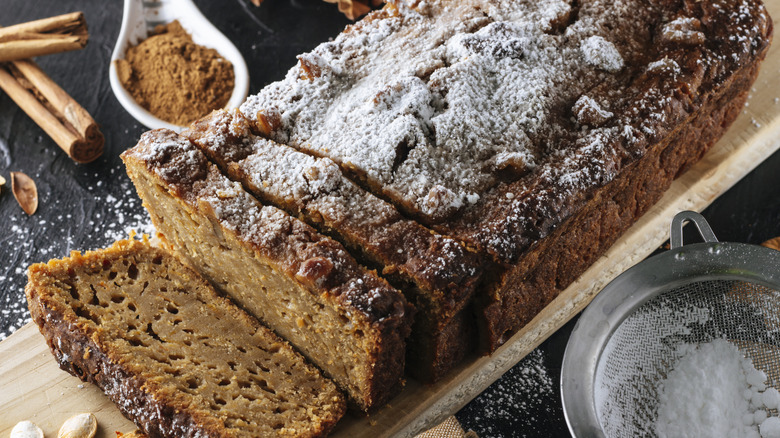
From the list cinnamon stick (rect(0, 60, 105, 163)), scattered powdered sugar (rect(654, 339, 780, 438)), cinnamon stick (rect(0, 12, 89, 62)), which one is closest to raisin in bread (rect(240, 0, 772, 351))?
scattered powdered sugar (rect(654, 339, 780, 438))

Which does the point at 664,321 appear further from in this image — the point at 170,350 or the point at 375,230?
the point at 170,350

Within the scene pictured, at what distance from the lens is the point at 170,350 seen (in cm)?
348

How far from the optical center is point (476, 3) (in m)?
4.09

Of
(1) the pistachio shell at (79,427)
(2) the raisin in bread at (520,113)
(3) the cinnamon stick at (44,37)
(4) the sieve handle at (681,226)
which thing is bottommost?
(1) the pistachio shell at (79,427)

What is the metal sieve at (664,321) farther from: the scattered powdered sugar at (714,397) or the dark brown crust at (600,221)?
the dark brown crust at (600,221)

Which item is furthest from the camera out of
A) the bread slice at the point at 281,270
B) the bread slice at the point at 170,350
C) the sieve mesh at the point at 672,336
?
the sieve mesh at the point at 672,336

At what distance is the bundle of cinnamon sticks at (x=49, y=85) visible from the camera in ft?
15.5

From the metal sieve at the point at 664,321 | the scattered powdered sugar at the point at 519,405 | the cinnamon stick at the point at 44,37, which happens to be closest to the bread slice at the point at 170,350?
the scattered powdered sugar at the point at 519,405

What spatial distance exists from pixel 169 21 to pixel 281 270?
2.63m

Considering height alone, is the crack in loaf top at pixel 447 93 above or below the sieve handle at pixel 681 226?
above

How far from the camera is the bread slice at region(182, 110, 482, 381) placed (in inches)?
124

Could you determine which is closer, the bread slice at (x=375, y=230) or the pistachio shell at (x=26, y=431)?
the bread slice at (x=375, y=230)

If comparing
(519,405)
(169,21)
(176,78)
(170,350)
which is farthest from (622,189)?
(169,21)

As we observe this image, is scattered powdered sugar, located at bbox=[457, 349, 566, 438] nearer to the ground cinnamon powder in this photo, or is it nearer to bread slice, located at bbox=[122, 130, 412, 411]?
bread slice, located at bbox=[122, 130, 412, 411]
